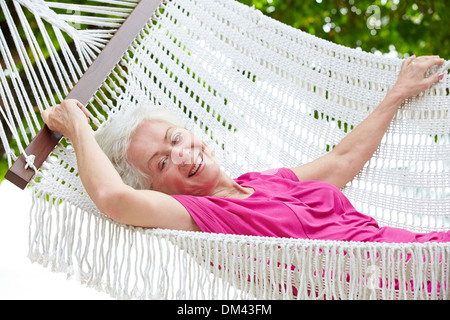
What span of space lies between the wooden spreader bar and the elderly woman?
2.0 inches

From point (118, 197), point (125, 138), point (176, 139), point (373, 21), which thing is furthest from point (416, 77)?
point (373, 21)

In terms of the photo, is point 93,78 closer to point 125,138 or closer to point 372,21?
point 125,138

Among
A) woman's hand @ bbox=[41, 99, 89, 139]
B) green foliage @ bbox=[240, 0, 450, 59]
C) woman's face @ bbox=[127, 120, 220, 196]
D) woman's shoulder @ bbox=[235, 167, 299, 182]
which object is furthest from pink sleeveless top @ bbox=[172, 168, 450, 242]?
green foliage @ bbox=[240, 0, 450, 59]

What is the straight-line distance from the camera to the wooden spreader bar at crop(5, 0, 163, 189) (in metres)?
1.26

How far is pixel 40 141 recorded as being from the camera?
1.30 metres

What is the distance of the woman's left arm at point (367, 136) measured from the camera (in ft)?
5.10

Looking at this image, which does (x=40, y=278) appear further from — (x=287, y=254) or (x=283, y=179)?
(x=287, y=254)

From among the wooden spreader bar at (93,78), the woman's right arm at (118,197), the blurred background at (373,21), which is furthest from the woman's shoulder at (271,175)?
the blurred background at (373,21)

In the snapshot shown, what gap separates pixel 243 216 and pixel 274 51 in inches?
28.9

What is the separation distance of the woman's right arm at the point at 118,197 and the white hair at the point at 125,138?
0.36 ft

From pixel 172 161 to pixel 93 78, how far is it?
1.25 ft

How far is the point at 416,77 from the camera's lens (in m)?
1.56

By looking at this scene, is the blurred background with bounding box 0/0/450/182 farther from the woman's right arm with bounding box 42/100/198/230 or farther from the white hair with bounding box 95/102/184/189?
the woman's right arm with bounding box 42/100/198/230

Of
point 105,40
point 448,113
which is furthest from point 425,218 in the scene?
point 105,40
